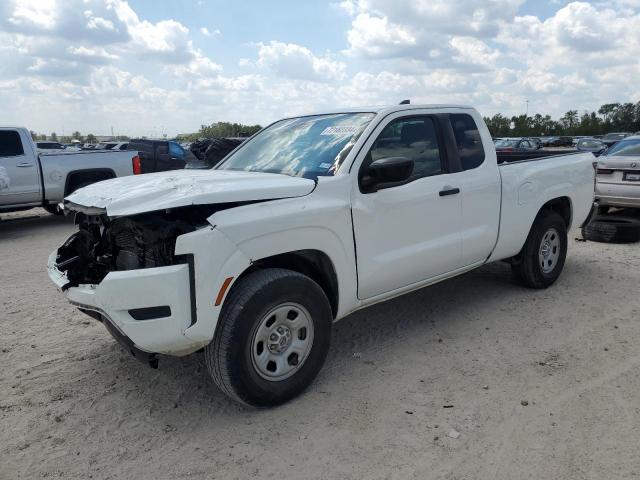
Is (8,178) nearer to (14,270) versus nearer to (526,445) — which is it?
(14,270)

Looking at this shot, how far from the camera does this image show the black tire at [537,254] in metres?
5.50

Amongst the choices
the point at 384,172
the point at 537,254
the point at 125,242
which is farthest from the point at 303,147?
the point at 537,254

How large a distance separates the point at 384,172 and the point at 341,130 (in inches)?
25.9

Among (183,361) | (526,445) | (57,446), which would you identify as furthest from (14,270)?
(526,445)

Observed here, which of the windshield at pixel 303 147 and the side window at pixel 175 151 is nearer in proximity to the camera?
the windshield at pixel 303 147

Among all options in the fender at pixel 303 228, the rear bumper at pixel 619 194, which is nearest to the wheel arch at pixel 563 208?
the fender at pixel 303 228

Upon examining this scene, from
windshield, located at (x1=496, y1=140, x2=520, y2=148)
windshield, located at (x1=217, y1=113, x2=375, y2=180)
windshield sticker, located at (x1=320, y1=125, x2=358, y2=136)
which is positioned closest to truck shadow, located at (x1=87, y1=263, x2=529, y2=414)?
windshield, located at (x1=217, y1=113, x2=375, y2=180)

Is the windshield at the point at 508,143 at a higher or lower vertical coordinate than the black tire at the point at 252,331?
higher

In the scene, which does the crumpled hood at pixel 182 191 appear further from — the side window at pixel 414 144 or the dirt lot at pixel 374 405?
the dirt lot at pixel 374 405

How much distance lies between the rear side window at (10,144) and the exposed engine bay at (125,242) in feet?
26.6

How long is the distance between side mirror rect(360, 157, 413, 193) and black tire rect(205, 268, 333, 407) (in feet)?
2.82

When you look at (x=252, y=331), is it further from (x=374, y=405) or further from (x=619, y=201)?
(x=619, y=201)

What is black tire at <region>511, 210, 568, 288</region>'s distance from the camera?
217 inches

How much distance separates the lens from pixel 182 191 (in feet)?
10.4
